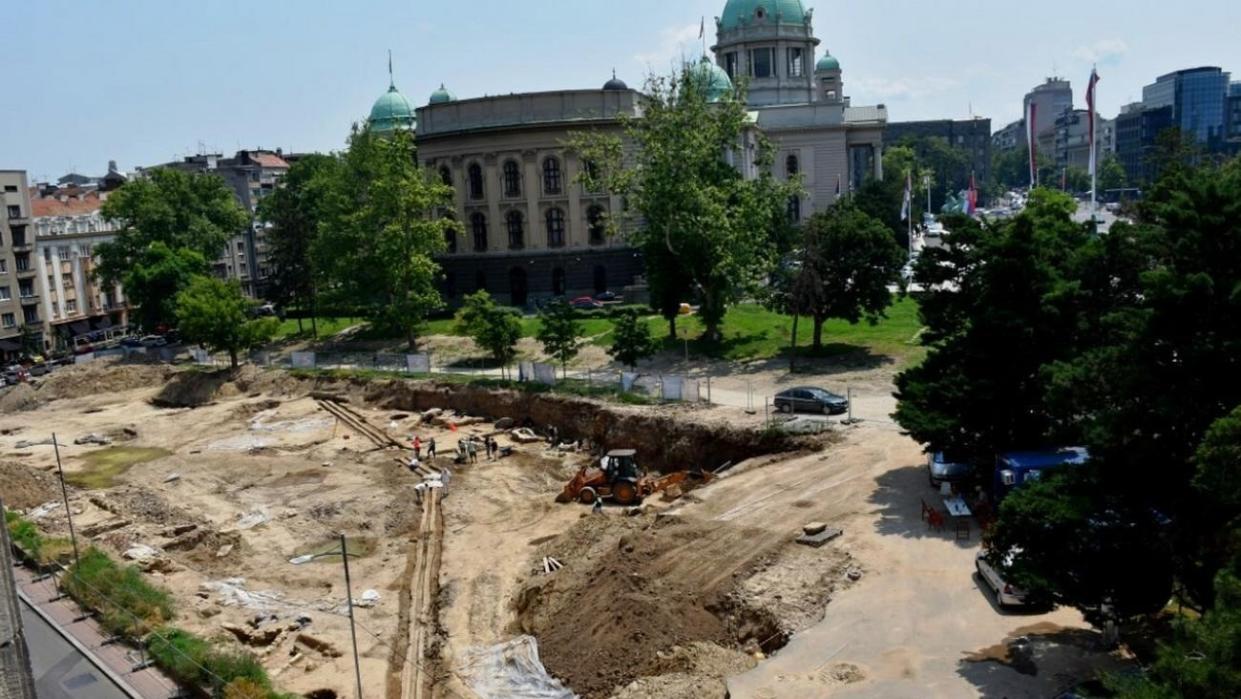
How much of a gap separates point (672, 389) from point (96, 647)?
2849 cm

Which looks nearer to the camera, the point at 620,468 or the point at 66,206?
the point at 620,468

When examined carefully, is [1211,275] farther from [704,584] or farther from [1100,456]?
[704,584]

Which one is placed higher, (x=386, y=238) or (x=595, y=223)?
(x=595, y=223)

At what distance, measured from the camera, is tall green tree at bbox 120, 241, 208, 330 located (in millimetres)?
72375

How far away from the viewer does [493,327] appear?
5494 centimetres

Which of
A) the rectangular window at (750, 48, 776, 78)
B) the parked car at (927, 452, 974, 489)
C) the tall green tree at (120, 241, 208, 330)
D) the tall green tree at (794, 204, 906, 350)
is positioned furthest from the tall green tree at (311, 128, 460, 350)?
the rectangular window at (750, 48, 776, 78)

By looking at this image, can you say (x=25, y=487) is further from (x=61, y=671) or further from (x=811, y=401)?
(x=811, y=401)

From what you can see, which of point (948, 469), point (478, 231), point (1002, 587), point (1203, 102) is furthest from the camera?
point (1203, 102)

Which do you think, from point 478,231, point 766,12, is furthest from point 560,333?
point 766,12

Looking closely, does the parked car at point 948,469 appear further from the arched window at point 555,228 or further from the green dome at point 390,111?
the green dome at point 390,111

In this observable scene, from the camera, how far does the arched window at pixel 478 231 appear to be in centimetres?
7881

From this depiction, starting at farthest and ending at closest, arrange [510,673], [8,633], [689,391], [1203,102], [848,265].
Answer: [1203,102]
[848,265]
[689,391]
[510,673]
[8,633]

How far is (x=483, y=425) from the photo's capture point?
51156 millimetres

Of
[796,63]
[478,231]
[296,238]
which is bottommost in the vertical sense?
[478,231]
